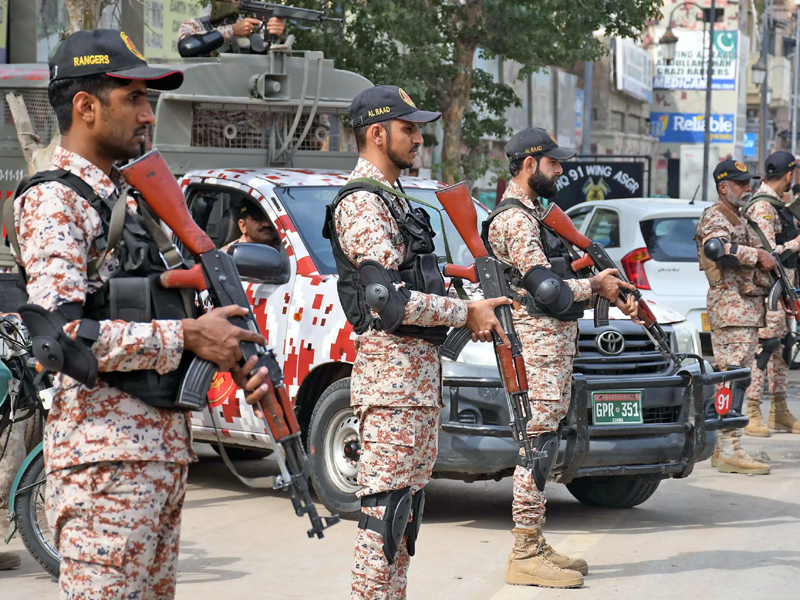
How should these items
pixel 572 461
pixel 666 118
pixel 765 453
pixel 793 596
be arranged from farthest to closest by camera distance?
pixel 666 118
pixel 765 453
pixel 572 461
pixel 793 596

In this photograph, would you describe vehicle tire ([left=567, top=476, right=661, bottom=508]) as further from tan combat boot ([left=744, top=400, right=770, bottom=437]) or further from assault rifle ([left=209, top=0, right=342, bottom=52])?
assault rifle ([left=209, top=0, right=342, bottom=52])

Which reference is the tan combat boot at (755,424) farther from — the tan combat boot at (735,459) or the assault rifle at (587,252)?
the assault rifle at (587,252)

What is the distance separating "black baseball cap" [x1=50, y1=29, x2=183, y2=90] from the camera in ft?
10.0

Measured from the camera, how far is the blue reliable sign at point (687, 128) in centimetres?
4319

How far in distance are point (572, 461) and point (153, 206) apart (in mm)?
3779

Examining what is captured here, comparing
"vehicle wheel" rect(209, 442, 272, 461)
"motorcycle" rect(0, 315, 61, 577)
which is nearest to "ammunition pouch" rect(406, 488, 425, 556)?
"motorcycle" rect(0, 315, 61, 577)

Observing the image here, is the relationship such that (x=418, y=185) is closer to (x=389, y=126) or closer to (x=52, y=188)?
(x=389, y=126)

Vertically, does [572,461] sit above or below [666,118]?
below

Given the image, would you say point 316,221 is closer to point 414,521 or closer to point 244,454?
point 244,454

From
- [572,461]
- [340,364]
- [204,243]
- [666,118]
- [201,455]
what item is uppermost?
[666,118]

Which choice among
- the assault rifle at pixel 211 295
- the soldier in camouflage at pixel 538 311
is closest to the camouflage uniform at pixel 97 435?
the assault rifle at pixel 211 295

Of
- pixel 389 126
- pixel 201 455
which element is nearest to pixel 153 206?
pixel 389 126

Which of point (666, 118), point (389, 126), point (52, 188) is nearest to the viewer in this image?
point (52, 188)

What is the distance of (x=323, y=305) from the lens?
6785 mm
